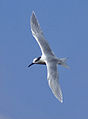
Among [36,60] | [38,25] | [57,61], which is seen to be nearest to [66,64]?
[57,61]

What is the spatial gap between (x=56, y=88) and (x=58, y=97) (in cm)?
53

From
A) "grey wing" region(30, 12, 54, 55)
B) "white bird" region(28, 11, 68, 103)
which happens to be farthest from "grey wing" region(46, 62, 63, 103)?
"grey wing" region(30, 12, 54, 55)

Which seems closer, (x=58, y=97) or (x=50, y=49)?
(x=58, y=97)

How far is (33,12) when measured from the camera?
787 inches

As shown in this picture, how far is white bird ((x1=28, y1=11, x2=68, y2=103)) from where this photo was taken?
615 inches

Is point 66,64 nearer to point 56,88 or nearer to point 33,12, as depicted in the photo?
point 56,88

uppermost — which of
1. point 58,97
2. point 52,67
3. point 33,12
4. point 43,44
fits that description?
point 33,12

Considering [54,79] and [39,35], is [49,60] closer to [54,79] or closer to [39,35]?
[54,79]

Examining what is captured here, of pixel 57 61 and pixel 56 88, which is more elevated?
pixel 57 61

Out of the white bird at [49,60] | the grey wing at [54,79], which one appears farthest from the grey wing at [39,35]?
the grey wing at [54,79]

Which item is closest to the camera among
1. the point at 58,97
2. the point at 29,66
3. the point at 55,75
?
the point at 58,97

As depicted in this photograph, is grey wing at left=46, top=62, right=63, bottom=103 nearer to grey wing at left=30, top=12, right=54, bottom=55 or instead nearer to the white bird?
the white bird

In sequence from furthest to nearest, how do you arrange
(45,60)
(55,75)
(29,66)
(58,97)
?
(29,66) < (45,60) < (55,75) < (58,97)

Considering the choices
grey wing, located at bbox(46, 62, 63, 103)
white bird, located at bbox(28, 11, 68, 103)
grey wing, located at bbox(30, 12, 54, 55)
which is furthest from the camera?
grey wing, located at bbox(30, 12, 54, 55)
